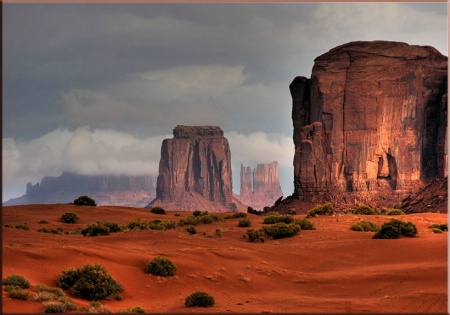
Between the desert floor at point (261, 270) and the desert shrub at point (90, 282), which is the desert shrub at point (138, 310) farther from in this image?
the desert shrub at point (90, 282)

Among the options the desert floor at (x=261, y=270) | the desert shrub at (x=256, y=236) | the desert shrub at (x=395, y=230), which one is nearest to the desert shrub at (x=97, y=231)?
the desert floor at (x=261, y=270)

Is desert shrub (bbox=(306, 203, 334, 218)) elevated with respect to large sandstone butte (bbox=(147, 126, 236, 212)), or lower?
lower

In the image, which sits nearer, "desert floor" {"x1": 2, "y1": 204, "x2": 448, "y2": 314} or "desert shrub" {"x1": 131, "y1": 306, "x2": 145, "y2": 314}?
"desert shrub" {"x1": 131, "y1": 306, "x2": 145, "y2": 314}

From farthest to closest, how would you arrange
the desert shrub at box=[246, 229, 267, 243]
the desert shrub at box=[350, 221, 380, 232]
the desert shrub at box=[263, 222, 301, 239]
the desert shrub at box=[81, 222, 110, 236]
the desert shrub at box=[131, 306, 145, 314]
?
the desert shrub at box=[350, 221, 380, 232] → the desert shrub at box=[263, 222, 301, 239] → the desert shrub at box=[81, 222, 110, 236] → the desert shrub at box=[246, 229, 267, 243] → the desert shrub at box=[131, 306, 145, 314]

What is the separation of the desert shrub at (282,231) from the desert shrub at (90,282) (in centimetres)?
1623

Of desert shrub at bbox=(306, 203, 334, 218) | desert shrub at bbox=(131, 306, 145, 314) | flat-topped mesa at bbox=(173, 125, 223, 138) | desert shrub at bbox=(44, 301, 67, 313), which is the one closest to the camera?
desert shrub at bbox=(44, 301, 67, 313)

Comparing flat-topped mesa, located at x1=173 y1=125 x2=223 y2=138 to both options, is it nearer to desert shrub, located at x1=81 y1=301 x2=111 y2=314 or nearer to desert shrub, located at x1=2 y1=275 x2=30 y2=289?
desert shrub, located at x1=2 y1=275 x2=30 y2=289

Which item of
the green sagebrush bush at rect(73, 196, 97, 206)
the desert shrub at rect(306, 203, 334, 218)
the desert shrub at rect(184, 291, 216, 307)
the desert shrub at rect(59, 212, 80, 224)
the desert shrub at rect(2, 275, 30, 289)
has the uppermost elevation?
the green sagebrush bush at rect(73, 196, 97, 206)

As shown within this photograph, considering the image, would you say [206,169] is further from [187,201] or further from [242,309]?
[242,309]

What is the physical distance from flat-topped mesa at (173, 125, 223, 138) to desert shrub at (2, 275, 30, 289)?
6837 inches

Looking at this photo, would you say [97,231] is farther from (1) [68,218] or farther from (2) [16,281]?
(2) [16,281]

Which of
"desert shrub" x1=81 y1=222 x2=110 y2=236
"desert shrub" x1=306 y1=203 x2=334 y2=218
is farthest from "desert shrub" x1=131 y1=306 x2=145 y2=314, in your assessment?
"desert shrub" x1=306 y1=203 x2=334 y2=218

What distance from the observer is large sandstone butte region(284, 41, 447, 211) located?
90.2m

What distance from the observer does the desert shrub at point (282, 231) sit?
35438 mm
